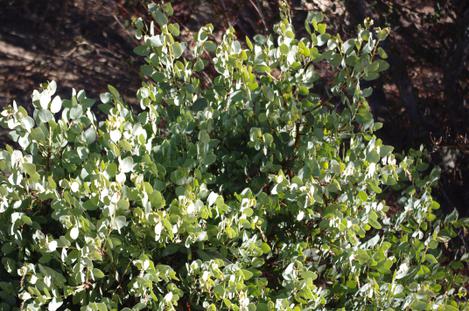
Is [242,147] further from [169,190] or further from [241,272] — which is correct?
A: [241,272]

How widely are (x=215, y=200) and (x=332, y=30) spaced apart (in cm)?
312

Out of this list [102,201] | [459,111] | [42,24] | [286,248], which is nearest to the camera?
[102,201]

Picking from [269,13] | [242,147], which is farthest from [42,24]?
[242,147]

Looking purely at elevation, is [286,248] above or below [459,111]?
above

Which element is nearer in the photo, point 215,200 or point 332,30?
point 215,200

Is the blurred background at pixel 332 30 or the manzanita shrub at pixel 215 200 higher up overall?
the manzanita shrub at pixel 215 200

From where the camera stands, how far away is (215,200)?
2600 mm

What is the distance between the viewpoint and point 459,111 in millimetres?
5301

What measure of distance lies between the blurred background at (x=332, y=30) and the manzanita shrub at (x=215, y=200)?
163cm

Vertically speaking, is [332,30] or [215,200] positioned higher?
[215,200]

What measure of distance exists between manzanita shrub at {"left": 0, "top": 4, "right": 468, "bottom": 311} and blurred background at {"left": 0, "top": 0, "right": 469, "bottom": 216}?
1.63 meters

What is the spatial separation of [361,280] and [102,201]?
106 centimetres

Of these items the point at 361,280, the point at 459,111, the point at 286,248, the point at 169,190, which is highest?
the point at 169,190

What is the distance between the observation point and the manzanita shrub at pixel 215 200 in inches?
98.1
